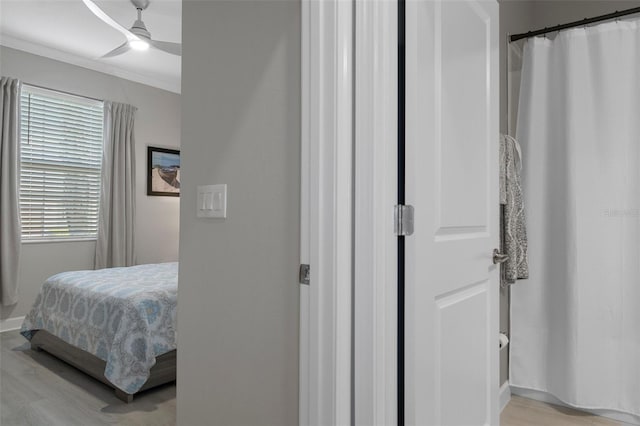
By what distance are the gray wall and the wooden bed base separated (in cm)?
137

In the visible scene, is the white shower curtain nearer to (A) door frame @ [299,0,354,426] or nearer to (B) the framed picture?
(A) door frame @ [299,0,354,426]

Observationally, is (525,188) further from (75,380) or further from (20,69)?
(20,69)

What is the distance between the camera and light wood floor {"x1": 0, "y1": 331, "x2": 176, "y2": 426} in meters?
2.28

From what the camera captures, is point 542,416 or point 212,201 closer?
point 212,201

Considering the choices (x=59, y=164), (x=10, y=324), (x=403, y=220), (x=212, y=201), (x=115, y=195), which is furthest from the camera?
(x=115, y=195)

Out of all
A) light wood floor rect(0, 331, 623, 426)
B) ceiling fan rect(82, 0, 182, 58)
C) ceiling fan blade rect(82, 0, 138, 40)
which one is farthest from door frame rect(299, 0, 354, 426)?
ceiling fan rect(82, 0, 182, 58)

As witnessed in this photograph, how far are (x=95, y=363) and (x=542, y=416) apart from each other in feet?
8.81

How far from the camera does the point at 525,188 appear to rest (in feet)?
7.96

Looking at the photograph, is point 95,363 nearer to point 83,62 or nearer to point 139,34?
point 139,34

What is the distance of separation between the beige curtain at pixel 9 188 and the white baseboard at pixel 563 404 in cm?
425

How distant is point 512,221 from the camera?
2.20 metres

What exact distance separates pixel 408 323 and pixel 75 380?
8.69 feet

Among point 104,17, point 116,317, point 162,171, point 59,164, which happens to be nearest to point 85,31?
point 104,17

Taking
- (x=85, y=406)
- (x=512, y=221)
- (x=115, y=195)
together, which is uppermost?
(x=115, y=195)
